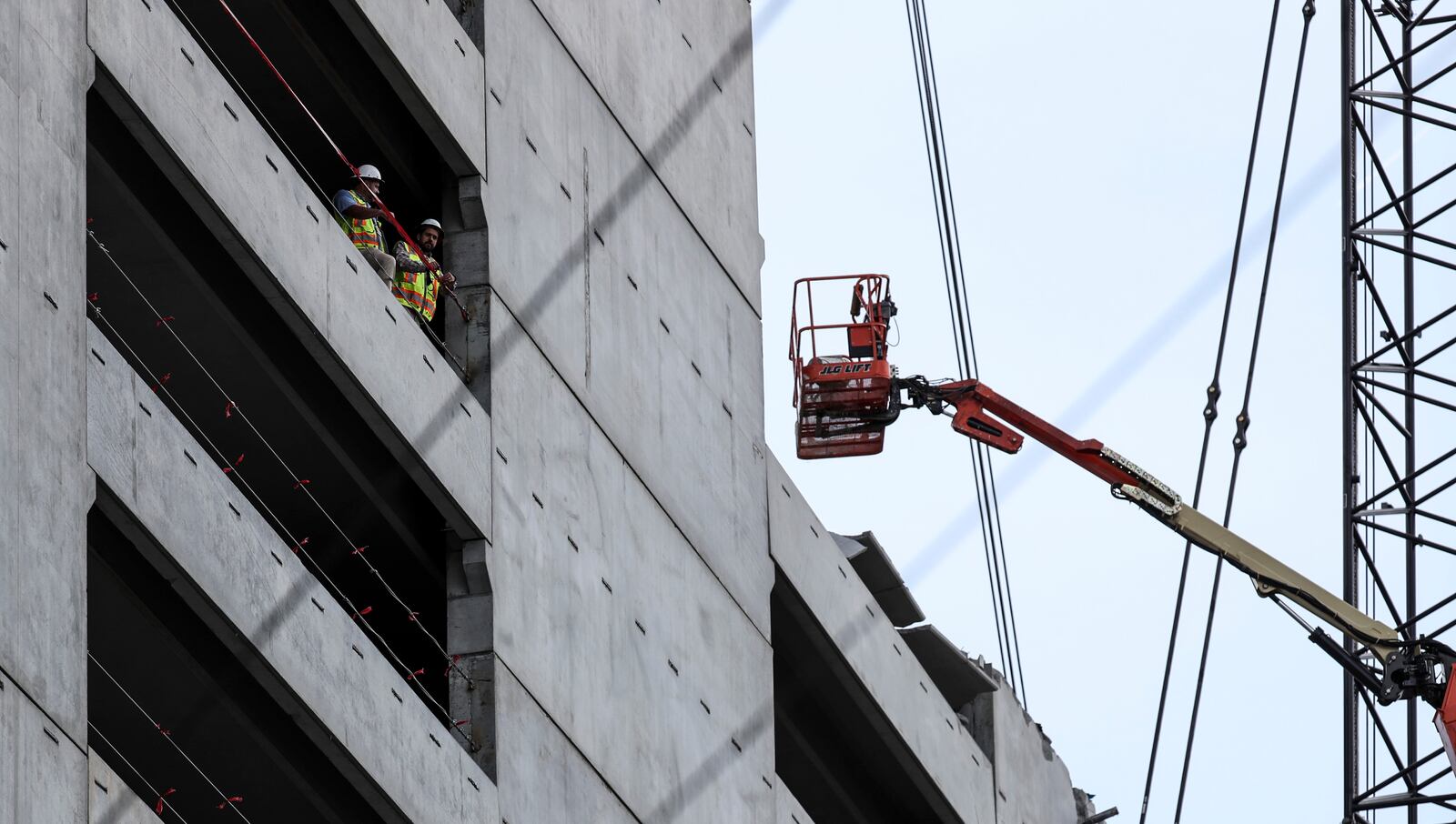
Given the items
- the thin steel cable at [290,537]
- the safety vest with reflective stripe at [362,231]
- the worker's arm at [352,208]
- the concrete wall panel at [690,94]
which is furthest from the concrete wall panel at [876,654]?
the worker's arm at [352,208]

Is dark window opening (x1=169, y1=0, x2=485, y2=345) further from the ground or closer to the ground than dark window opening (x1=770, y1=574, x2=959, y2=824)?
further from the ground

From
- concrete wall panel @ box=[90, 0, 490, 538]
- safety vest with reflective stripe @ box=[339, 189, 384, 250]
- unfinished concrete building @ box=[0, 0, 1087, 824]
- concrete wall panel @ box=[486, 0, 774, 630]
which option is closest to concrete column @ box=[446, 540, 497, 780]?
unfinished concrete building @ box=[0, 0, 1087, 824]

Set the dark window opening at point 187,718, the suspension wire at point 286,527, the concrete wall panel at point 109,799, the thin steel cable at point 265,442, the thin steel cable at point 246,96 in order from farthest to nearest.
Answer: the thin steel cable at point 246,96
the suspension wire at point 286,527
the thin steel cable at point 265,442
the dark window opening at point 187,718
the concrete wall panel at point 109,799

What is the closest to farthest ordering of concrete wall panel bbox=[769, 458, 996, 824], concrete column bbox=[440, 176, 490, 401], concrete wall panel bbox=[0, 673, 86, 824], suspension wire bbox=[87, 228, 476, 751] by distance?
1. concrete wall panel bbox=[0, 673, 86, 824]
2. suspension wire bbox=[87, 228, 476, 751]
3. concrete column bbox=[440, 176, 490, 401]
4. concrete wall panel bbox=[769, 458, 996, 824]

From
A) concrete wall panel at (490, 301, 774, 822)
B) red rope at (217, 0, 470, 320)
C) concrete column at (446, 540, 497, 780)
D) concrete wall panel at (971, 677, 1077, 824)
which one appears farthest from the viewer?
concrete wall panel at (971, 677, 1077, 824)

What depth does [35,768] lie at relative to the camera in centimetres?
1697

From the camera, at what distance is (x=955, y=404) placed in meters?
38.7

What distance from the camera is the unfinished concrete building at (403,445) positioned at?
18422 millimetres

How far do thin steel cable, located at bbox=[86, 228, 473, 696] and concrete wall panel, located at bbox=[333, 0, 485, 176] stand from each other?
358cm

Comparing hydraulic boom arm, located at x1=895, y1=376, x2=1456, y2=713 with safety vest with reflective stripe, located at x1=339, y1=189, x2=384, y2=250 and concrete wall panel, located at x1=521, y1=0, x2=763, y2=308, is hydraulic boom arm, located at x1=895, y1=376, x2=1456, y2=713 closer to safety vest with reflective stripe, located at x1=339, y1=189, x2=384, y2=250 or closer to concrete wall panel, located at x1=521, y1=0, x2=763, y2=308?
concrete wall panel, located at x1=521, y1=0, x2=763, y2=308

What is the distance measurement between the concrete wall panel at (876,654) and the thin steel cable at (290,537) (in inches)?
286

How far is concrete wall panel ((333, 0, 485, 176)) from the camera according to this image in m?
24.1

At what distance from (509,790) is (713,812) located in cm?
474

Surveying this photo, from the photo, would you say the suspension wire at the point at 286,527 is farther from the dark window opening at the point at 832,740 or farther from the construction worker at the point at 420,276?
the dark window opening at the point at 832,740
